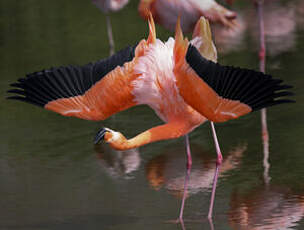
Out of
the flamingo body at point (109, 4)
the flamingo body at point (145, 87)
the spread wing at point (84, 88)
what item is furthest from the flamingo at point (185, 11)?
the spread wing at point (84, 88)

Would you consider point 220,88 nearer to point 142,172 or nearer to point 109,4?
point 142,172

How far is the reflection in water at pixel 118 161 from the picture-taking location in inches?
214

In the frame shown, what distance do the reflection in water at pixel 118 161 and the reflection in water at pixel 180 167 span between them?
0.13 metres

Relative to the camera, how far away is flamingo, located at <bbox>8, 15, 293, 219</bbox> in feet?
13.3

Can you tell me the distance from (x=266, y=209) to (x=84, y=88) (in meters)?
1.35

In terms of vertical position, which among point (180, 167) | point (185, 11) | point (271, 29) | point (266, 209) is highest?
point (185, 11)

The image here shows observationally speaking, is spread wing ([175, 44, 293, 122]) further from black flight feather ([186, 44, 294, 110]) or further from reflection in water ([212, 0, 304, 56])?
reflection in water ([212, 0, 304, 56])

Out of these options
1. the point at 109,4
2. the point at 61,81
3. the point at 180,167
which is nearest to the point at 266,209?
the point at 180,167

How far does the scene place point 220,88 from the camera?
156 inches

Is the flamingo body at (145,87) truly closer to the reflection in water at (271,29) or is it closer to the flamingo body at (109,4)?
the reflection in water at (271,29)

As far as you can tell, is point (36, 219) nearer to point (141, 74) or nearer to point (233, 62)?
point (141, 74)

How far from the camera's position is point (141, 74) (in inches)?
170

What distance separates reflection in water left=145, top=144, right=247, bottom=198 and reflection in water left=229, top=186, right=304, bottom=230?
35 centimetres

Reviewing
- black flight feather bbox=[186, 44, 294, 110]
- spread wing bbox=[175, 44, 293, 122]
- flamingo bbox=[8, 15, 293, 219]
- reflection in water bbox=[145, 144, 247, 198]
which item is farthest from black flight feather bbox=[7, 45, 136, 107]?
reflection in water bbox=[145, 144, 247, 198]
